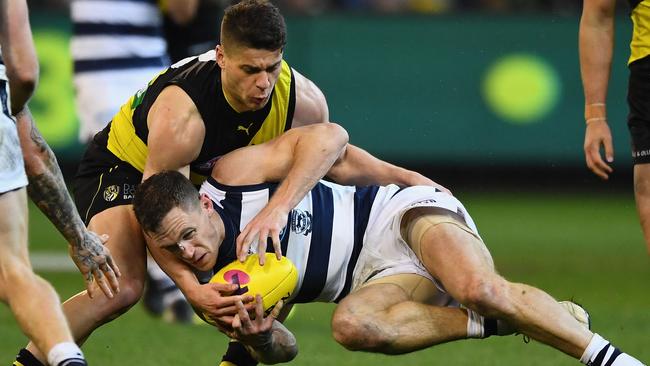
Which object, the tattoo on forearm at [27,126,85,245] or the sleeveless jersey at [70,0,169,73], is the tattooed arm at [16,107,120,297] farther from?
the sleeveless jersey at [70,0,169,73]

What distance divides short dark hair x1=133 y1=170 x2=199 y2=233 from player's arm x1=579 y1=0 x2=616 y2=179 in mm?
1795

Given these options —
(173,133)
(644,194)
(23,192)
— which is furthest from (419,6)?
(23,192)

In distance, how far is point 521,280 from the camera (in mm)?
8914

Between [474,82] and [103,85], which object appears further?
[474,82]

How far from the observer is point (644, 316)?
302 inches

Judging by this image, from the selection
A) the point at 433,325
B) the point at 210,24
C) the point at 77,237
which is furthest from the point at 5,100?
the point at 210,24

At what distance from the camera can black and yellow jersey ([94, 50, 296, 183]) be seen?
5.87 metres

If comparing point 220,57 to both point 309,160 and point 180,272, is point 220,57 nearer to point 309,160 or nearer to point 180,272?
point 309,160

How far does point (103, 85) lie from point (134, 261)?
2230 mm

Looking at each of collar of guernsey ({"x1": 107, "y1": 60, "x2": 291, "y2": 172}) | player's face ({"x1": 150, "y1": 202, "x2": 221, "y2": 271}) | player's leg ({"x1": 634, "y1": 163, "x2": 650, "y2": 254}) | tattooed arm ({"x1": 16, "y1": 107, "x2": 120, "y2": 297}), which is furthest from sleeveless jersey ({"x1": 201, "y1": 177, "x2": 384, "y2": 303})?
player's leg ({"x1": 634, "y1": 163, "x2": 650, "y2": 254})

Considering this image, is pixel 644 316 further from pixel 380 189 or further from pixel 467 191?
pixel 467 191

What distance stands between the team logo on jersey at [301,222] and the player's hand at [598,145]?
1.28 m

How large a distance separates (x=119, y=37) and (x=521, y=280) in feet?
10.5

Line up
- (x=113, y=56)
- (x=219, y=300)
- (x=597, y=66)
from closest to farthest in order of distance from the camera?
(x=219, y=300) → (x=597, y=66) → (x=113, y=56)
